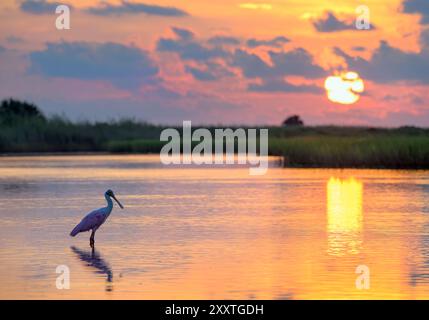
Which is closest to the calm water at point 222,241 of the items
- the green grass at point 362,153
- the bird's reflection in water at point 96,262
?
the bird's reflection in water at point 96,262

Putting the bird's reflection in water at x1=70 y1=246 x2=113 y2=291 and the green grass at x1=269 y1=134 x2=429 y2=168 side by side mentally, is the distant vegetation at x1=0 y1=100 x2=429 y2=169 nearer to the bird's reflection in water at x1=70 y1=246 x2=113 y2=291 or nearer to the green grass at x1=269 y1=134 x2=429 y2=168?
the green grass at x1=269 y1=134 x2=429 y2=168

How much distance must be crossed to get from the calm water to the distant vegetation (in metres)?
6.69

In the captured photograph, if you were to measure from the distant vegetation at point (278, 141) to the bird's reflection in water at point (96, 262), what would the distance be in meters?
21.5

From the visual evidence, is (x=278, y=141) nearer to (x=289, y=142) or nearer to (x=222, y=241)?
(x=289, y=142)

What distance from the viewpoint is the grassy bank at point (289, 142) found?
34.0m

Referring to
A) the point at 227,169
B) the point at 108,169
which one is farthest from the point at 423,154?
the point at 108,169

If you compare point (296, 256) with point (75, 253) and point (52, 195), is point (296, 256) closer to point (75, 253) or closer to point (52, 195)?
point (75, 253)

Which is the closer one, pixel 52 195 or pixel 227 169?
pixel 52 195

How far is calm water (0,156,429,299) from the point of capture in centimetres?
1030

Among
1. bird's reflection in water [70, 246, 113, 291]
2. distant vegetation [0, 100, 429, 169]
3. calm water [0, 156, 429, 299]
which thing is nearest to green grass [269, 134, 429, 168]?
distant vegetation [0, 100, 429, 169]

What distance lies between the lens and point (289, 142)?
46.4m
